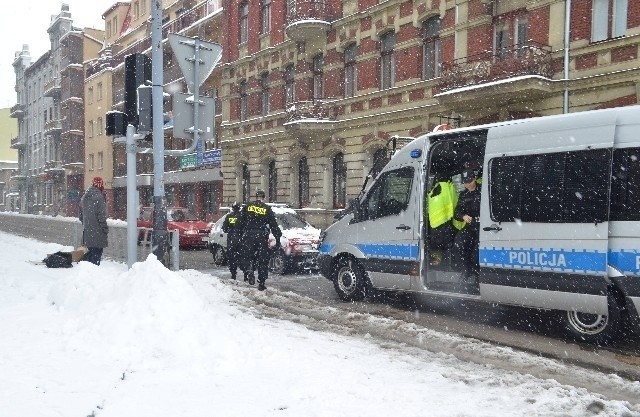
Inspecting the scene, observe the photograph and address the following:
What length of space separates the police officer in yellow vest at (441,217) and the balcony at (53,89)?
5562 centimetres

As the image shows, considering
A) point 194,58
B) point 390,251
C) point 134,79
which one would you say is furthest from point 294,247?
point 134,79

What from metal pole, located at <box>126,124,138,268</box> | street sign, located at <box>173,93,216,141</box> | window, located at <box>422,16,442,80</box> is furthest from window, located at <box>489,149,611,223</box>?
window, located at <box>422,16,442,80</box>

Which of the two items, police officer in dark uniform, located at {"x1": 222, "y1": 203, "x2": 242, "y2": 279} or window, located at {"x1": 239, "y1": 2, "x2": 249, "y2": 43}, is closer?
police officer in dark uniform, located at {"x1": 222, "y1": 203, "x2": 242, "y2": 279}

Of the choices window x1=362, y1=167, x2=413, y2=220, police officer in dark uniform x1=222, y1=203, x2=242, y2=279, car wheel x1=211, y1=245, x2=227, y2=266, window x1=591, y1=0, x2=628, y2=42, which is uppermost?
window x1=591, y1=0, x2=628, y2=42

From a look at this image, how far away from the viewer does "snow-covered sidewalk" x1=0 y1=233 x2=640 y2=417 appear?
4086mm

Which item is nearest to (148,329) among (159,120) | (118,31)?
(159,120)

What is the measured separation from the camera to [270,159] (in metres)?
27.8

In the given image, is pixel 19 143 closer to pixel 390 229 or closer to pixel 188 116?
pixel 188 116

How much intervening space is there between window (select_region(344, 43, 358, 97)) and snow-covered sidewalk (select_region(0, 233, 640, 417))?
1739cm

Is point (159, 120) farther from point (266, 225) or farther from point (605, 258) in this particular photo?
point (605, 258)

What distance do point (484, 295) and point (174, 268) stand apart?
6.98 meters

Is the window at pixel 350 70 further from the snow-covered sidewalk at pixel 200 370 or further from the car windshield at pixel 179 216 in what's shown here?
the snow-covered sidewalk at pixel 200 370

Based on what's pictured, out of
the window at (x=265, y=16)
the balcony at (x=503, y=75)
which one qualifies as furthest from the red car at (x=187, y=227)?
the window at (x=265, y=16)

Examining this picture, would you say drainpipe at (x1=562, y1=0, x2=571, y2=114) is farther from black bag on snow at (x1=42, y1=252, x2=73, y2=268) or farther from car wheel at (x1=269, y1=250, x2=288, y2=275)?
black bag on snow at (x1=42, y1=252, x2=73, y2=268)
